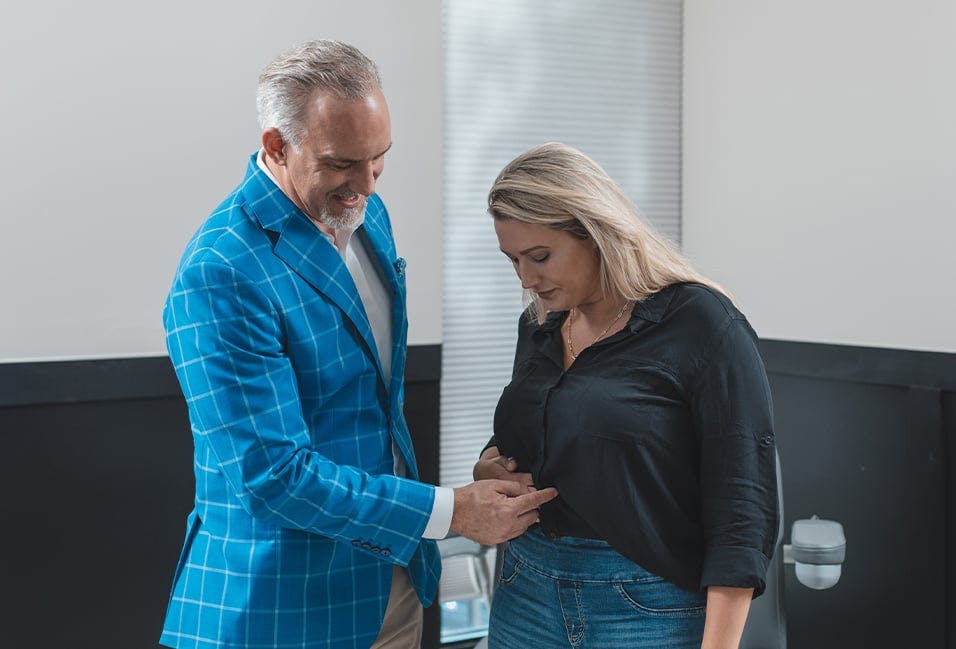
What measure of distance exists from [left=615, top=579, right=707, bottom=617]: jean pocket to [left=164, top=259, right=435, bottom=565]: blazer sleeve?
431mm

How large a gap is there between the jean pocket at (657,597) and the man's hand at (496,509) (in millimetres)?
191

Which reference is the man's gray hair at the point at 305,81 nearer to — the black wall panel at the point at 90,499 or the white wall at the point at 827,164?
the black wall panel at the point at 90,499

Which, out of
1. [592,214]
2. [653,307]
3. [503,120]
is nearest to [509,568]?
[653,307]

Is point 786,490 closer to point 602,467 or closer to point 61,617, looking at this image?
point 602,467

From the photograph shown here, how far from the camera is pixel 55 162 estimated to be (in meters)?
2.40

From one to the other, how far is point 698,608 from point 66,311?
1.77 meters

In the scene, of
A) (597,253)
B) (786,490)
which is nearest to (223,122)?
(597,253)

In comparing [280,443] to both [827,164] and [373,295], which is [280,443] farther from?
[827,164]

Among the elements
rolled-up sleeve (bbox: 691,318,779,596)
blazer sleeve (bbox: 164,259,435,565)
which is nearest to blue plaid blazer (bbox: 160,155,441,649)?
blazer sleeve (bbox: 164,259,435,565)

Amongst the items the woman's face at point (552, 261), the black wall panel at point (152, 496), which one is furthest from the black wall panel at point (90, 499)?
the woman's face at point (552, 261)

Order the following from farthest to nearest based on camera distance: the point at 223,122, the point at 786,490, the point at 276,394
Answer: the point at 786,490 < the point at 223,122 < the point at 276,394

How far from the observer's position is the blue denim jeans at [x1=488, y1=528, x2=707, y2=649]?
4.90 feet

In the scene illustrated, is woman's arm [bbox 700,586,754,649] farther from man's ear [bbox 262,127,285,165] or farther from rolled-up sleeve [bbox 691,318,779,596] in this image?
man's ear [bbox 262,127,285,165]

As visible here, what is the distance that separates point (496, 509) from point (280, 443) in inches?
15.1
